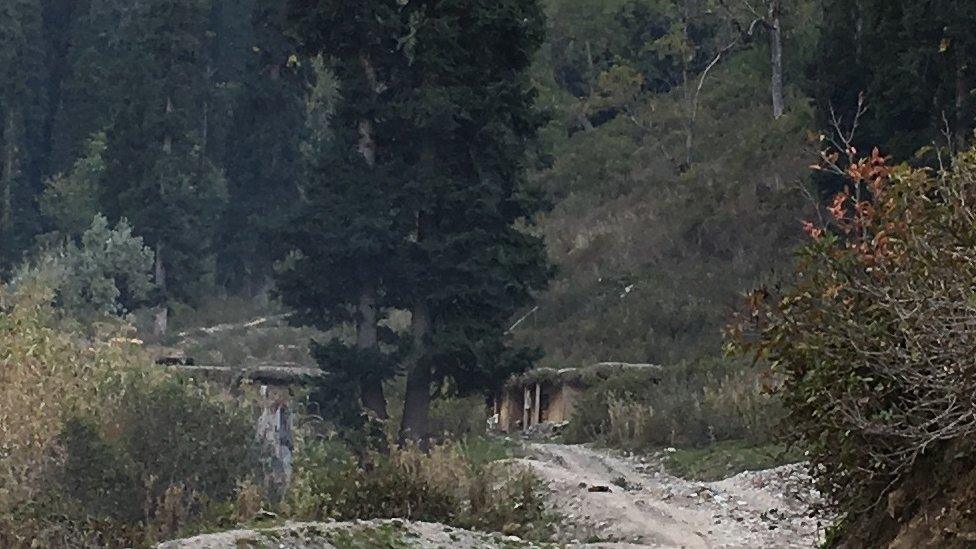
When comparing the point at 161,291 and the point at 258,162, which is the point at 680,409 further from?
the point at 258,162

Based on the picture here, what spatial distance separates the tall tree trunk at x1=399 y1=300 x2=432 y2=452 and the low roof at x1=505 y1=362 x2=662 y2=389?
420cm

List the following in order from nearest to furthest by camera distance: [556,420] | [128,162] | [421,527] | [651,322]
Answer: [421,527] < [556,420] < [651,322] < [128,162]

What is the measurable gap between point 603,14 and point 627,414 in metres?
34.6

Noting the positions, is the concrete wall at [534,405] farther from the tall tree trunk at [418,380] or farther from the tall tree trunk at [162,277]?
the tall tree trunk at [162,277]

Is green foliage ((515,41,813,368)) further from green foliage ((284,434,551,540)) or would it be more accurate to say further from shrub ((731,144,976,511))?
shrub ((731,144,976,511))

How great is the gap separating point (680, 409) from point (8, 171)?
38.4m

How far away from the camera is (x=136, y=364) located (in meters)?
14.5

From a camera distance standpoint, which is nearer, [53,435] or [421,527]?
[421,527]

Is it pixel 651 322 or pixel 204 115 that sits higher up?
pixel 204 115

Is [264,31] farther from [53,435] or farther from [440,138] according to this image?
[53,435]

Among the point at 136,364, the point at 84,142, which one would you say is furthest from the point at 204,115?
the point at 136,364

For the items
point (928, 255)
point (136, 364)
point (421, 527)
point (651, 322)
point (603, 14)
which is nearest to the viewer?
point (928, 255)

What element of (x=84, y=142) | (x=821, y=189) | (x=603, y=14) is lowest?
(x=821, y=189)

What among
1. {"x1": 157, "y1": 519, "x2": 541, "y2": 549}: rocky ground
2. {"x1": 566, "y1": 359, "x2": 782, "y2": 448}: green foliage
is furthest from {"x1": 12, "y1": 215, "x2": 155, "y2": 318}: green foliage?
{"x1": 157, "y1": 519, "x2": 541, "y2": 549}: rocky ground
